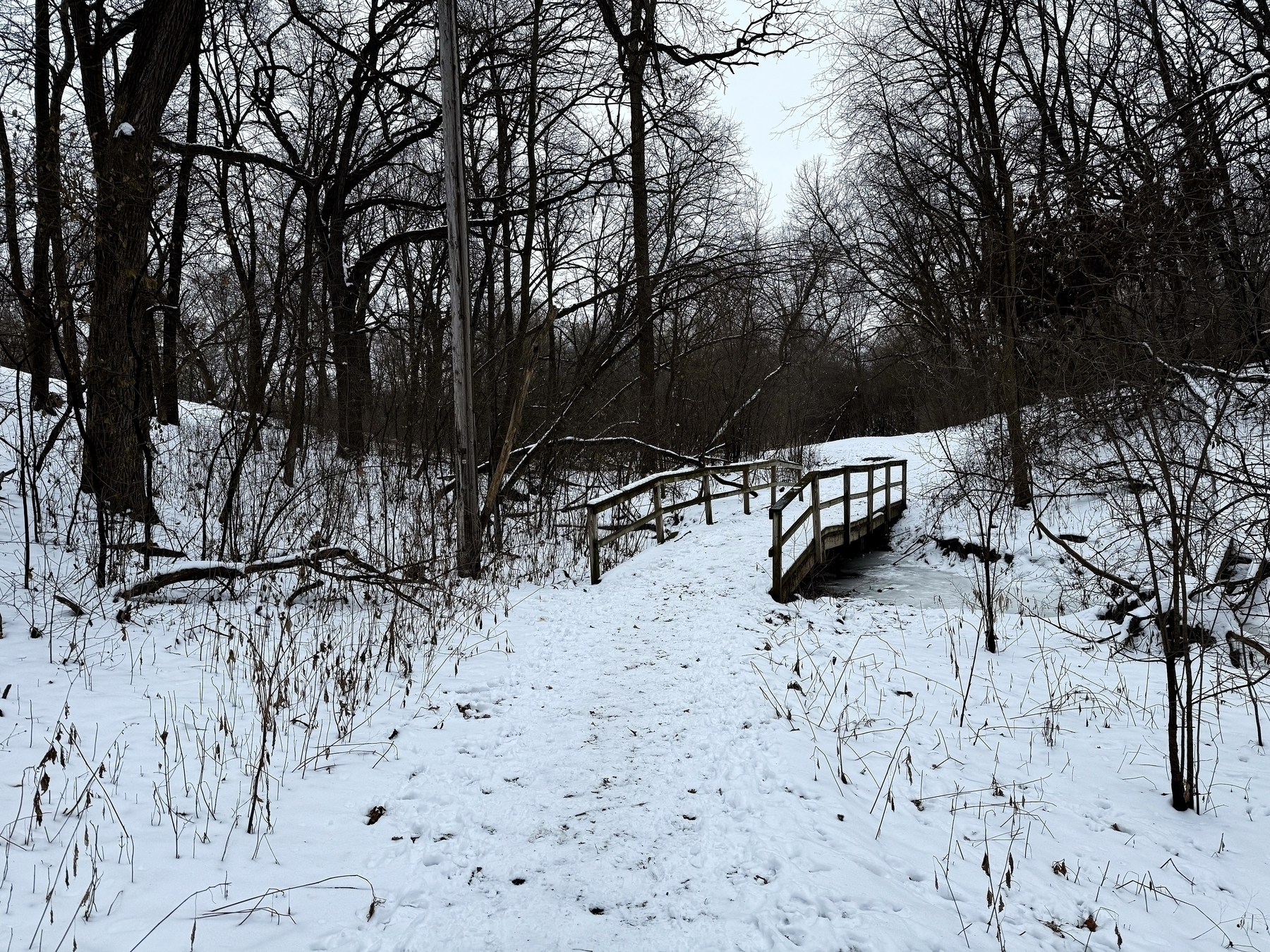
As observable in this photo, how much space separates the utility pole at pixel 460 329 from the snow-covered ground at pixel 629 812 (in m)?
2.95

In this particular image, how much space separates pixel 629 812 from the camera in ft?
11.6

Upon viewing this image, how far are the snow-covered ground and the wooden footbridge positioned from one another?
2.99 meters

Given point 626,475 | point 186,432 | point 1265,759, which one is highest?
Result: point 186,432

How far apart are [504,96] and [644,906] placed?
1177 cm

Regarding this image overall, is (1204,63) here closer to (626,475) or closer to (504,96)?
(504,96)

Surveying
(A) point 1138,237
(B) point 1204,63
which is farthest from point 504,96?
(B) point 1204,63

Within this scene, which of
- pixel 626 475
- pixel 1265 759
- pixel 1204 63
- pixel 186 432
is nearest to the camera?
pixel 1265 759

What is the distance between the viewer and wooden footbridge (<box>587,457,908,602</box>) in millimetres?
9312

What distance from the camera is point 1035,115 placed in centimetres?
1480

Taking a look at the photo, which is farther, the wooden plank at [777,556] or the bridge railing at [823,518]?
the bridge railing at [823,518]

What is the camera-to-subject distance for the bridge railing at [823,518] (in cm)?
880

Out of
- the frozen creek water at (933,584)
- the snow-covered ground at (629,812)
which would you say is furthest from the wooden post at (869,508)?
the snow-covered ground at (629,812)

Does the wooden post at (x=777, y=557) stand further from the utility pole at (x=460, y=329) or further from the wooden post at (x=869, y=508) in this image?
the wooden post at (x=869, y=508)

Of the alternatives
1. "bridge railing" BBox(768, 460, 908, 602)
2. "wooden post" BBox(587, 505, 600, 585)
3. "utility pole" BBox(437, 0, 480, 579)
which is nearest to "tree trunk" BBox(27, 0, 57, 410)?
"utility pole" BBox(437, 0, 480, 579)
